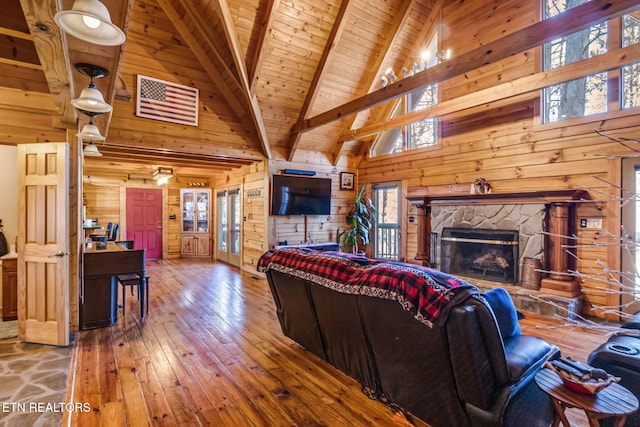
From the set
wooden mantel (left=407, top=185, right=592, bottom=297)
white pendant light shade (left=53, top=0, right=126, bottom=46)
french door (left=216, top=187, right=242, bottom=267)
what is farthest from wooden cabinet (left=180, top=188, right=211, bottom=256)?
white pendant light shade (left=53, top=0, right=126, bottom=46)

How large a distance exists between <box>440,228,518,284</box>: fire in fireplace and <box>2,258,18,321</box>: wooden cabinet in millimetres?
6006

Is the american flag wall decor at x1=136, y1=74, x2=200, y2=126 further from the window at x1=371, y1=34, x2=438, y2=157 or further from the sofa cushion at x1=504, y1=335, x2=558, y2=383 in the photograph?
the sofa cushion at x1=504, y1=335, x2=558, y2=383

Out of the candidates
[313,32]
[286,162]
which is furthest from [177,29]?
[286,162]

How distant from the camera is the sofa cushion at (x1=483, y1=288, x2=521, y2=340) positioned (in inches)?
84.0

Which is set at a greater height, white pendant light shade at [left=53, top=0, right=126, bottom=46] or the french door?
white pendant light shade at [left=53, top=0, right=126, bottom=46]

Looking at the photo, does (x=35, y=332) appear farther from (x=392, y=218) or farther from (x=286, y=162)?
(x=392, y=218)

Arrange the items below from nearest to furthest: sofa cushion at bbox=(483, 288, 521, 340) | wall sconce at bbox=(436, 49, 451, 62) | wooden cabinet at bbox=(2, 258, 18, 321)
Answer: sofa cushion at bbox=(483, 288, 521, 340) < wooden cabinet at bbox=(2, 258, 18, 321) < wall sconce at bbox=(436, 49, 451, 62)

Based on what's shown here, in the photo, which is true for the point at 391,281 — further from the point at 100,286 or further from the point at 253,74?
the point at 253,74

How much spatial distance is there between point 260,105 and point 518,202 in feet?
14.3

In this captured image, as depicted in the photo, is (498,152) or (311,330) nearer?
(311,330)

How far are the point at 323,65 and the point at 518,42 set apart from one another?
309 centimetres

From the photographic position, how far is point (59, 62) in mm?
2227

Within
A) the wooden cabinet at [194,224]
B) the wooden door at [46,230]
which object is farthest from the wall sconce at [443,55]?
the wooden cabinet at [194,224]

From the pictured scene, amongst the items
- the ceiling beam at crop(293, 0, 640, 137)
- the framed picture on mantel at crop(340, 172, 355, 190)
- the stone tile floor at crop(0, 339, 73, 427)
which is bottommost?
the stone tile floor at crop(0, 339, 73, 427)
